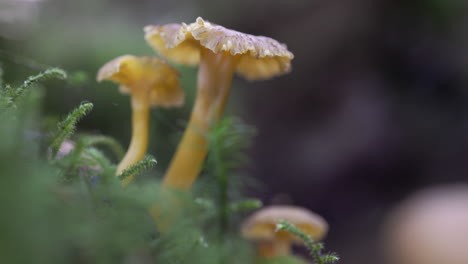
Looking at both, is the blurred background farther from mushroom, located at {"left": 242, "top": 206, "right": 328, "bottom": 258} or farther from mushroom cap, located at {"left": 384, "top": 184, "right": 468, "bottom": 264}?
mushroom, located at {"left": 242, "top": 206, "right": 328, "bottom": 258}

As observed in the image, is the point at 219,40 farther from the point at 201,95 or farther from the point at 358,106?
the point at 358,106

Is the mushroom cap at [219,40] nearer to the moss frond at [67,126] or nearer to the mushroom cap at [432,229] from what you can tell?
the moss frond at [67,126]

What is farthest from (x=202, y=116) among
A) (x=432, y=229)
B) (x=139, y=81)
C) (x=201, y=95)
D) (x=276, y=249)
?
(x=432, y=229)

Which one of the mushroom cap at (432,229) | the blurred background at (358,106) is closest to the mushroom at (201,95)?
the mushroom cap at (432,229)

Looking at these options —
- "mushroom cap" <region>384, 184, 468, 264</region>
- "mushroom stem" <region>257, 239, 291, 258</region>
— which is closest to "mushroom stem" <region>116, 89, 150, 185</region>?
"mushroom stem" <region>257, 239, 291, 258</region>

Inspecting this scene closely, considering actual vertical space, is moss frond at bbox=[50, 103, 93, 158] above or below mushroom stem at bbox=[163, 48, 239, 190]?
below

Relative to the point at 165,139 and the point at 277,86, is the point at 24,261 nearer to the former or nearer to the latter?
the point at 165,139
